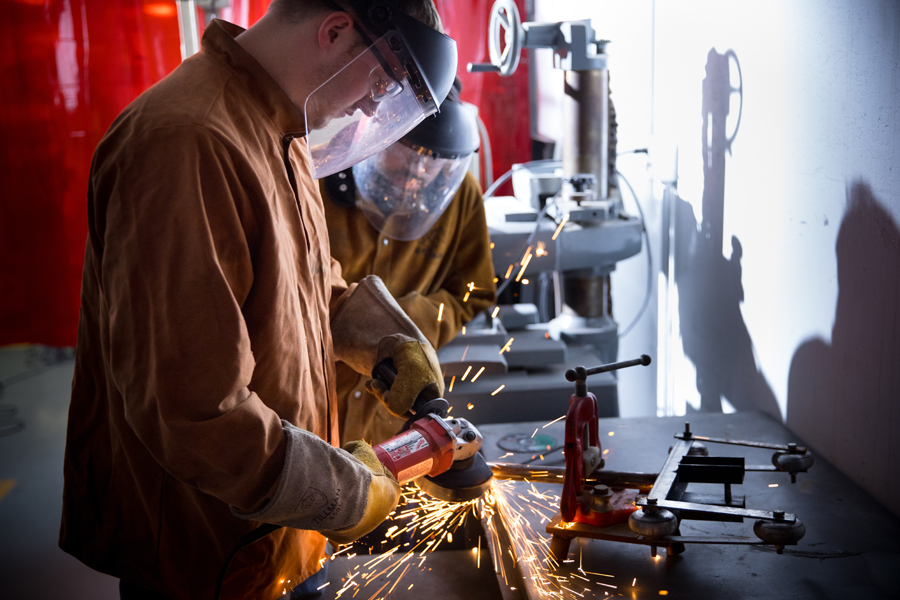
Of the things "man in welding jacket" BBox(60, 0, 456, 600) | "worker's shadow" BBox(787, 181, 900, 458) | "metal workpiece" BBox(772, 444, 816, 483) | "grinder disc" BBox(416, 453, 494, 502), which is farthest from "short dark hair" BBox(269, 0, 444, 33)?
"metal workpiece" BBox(772, 444, 816, 483)

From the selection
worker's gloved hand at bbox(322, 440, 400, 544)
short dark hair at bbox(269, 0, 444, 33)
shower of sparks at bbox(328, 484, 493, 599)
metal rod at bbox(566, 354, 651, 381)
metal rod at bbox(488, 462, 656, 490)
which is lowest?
shower of sparks at bbox(328, 484, 493, 599)

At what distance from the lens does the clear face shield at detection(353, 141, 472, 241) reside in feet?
6.46

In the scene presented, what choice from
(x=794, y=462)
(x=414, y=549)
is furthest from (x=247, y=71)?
(x=794, y=462)

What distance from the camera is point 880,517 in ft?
4.51

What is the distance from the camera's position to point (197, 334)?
944mm

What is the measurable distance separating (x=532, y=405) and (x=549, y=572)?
3.37 ft

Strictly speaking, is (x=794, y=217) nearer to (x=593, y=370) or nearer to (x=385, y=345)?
(x=593, y=370)

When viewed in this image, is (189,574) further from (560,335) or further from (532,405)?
(560,335)

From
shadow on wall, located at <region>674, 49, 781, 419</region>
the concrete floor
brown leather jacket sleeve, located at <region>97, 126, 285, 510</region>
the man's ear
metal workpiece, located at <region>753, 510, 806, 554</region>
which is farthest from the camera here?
the concrete floor

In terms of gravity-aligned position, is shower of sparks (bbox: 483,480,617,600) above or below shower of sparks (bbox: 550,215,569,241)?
below

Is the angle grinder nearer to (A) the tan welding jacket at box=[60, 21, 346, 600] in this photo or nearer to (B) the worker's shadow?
(A) the tan welding jacket at box=[60, 21, 346, 600]

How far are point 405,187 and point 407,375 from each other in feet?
2.40

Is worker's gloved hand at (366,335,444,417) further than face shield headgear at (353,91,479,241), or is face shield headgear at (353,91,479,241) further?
face shield headgear at (353,91,479,241)

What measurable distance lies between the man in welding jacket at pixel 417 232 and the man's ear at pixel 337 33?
0.79 meters
